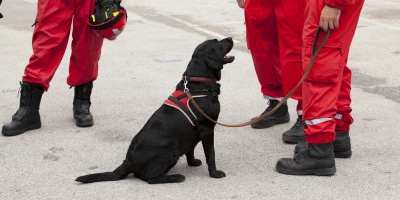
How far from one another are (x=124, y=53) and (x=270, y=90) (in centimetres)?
291

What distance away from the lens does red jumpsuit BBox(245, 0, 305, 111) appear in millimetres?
4770

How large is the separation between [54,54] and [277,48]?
1.59m

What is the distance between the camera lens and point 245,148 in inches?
191

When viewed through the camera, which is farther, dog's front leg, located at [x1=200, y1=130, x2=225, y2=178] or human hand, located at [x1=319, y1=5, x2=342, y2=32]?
dog's front leg, located at [x1=200, y1=130, x2=225, y2=178]

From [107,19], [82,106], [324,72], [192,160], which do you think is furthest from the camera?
[82,106]

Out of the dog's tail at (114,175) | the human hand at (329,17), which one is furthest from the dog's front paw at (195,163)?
the human hand at (329,17)

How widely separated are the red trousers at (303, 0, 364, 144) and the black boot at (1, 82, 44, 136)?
2061 millimetres

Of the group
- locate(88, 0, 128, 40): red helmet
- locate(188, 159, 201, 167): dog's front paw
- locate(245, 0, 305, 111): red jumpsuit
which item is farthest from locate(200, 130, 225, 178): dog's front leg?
locate(88, 0, 128, 40): red helmet

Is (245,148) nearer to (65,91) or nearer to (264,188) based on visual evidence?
(264,188)

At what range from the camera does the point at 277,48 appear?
17.0 ft

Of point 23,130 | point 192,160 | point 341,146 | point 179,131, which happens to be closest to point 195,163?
point 192,160

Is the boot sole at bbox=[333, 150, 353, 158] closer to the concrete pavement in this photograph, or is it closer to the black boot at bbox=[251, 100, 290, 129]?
the concrete pavement

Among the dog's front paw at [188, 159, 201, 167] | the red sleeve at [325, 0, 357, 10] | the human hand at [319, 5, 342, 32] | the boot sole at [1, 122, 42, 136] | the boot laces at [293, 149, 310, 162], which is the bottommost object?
the boot sole at [1, 122, 42, 136]

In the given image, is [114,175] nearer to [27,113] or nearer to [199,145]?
[199,145]
